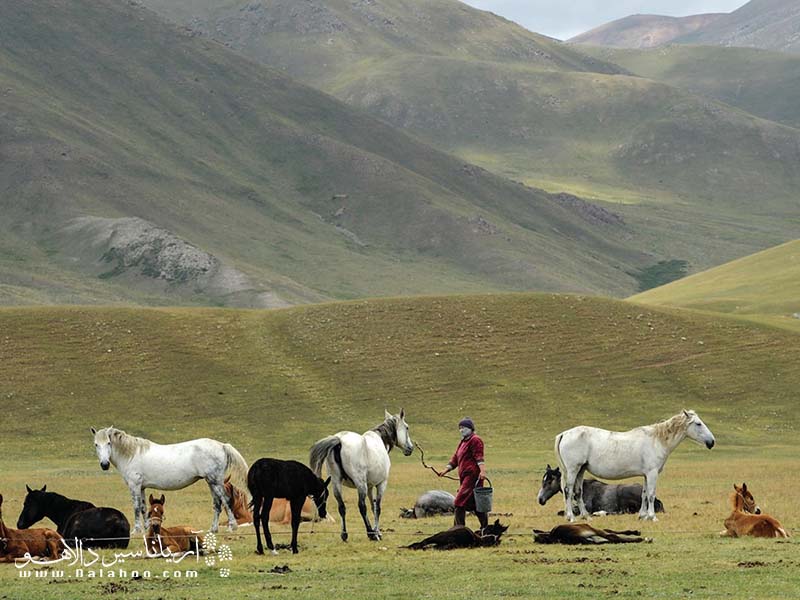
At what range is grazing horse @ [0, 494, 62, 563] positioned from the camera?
857 inches

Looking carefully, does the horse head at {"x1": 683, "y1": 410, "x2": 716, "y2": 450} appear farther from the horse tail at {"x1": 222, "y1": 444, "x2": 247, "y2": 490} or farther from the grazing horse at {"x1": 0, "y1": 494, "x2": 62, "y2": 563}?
the grazing horse at {"x1": 0, "y1": 494, "x2": 62, "y2": 563}

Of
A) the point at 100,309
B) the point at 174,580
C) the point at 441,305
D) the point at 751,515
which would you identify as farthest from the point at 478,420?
the point at 174,580

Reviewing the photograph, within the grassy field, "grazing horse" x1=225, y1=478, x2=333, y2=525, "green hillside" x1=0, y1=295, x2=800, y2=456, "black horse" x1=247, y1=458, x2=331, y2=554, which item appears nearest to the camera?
"black horse" x1=247, y1=458, x2=331, y2=554

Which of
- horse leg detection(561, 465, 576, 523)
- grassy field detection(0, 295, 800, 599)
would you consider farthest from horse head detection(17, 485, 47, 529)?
horse leg detection(561, 465, 576, 523)

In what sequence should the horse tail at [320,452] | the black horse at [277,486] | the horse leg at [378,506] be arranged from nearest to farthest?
the black horse at [277,486] → the horse tail at [320,452] → the horse leg at [378,506]

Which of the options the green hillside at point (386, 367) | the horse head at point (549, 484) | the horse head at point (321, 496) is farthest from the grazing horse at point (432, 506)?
the green hillside at point (386, 367)

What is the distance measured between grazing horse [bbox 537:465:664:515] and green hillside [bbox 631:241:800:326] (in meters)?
68.8

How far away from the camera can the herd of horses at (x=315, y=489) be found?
23047mm

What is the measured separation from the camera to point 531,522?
2925 cm

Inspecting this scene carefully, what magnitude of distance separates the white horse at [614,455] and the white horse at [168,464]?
7.79 metres

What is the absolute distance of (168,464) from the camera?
2622 cm

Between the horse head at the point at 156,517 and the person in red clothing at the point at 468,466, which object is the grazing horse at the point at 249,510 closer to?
the person in red clothing at the point at 468,466

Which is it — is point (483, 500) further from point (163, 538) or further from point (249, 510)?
point (163, 538)

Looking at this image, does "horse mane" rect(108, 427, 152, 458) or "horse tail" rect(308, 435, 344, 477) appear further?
"horse mane" rect(108, 427, 152, 458)
